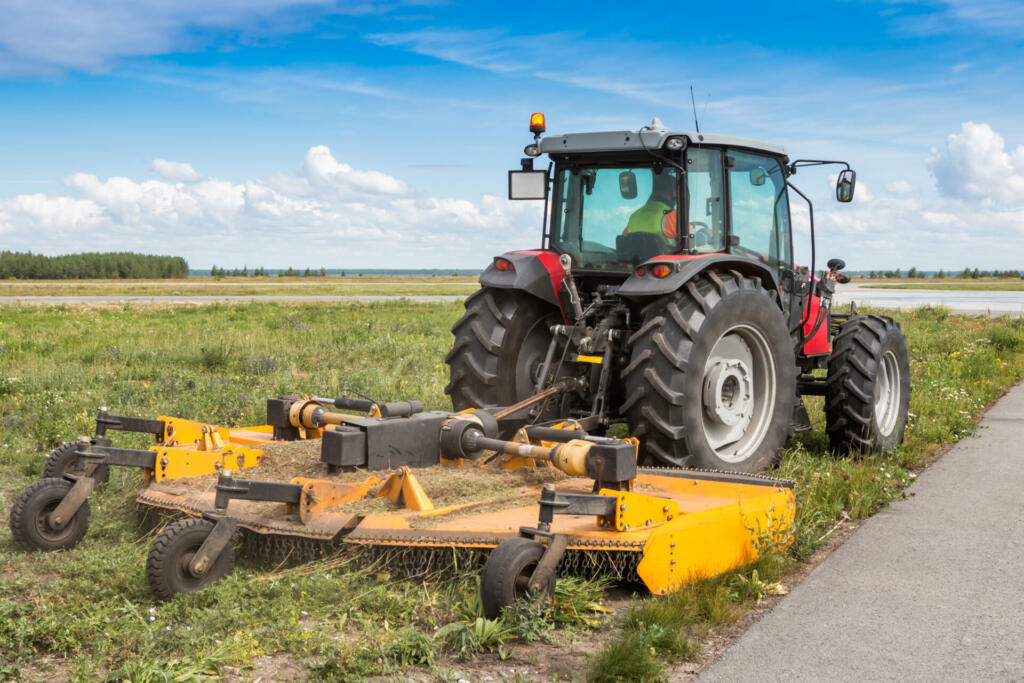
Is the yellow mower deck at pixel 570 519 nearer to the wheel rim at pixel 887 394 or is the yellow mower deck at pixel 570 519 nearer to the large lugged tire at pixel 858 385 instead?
the large lugged tire at pixel 858 385

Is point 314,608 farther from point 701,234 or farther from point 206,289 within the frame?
point 206,289

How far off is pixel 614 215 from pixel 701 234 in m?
0.67

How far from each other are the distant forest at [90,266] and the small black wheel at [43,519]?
7047 cm

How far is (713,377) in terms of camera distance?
606 centimetres

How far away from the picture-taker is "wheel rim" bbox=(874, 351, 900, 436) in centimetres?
795

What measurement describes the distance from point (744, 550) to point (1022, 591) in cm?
134

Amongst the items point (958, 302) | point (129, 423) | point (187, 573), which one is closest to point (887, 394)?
point (129, 423)

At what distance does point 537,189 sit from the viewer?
7.11 m

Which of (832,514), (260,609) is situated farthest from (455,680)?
(832,514)

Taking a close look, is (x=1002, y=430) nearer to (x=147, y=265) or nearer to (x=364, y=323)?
(x=364, y=323)

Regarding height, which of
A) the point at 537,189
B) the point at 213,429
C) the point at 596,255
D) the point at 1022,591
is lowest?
the point at 1022,591

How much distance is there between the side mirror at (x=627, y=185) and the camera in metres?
6.78

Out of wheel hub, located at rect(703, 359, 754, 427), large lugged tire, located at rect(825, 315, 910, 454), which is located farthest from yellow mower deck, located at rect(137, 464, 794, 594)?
large lugged tire, located at rect(825, 315, 910, 454)

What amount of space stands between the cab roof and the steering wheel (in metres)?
0.54
